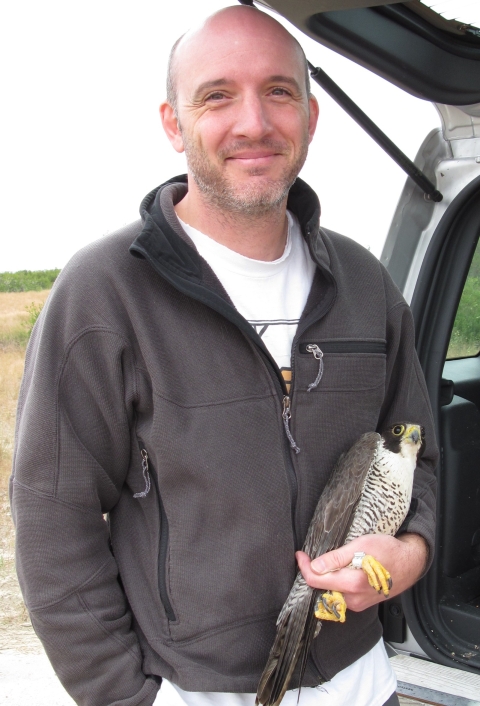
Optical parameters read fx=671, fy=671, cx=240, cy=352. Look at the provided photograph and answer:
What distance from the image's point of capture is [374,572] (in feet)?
5.32

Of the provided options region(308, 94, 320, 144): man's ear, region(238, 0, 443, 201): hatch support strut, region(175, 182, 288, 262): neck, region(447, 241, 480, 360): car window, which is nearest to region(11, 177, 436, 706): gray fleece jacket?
region(175, 182, 288, 262): neck

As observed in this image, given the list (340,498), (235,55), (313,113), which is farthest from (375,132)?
(340,498)

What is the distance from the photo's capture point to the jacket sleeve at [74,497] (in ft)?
5.07

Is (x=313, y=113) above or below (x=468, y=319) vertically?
above

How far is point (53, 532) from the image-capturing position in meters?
1.54

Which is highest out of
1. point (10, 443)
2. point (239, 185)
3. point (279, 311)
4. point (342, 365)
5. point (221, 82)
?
point (221, 82)

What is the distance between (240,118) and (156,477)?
0.92 metres

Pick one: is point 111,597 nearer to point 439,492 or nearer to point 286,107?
point 286,107

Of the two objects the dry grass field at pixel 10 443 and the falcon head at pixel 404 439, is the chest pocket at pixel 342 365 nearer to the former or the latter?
the falcon head at pixel 404 439

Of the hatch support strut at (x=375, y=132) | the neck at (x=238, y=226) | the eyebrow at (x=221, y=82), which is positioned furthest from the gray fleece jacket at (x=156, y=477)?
the hatch support strut at (x=375, y=132)

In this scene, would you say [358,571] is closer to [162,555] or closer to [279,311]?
[162,555]

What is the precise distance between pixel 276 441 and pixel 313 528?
0.24 metres

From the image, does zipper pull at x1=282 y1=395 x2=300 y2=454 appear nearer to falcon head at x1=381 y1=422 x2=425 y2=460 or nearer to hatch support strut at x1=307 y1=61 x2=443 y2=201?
falcon head at x1=381 y1=422 x2=425 y2=460

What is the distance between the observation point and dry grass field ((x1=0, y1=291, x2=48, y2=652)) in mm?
4164
